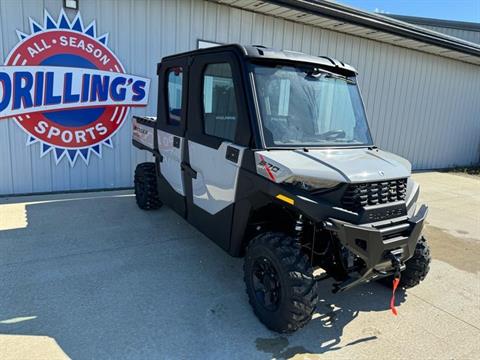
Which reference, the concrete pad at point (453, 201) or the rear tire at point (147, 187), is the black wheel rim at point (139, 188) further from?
the concrete pad at point (453, 201)

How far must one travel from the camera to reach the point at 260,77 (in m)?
2.96

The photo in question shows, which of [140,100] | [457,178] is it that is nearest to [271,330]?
[140,100]

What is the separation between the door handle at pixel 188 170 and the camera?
3.70 metres

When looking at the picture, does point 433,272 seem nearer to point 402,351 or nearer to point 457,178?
point 402,351

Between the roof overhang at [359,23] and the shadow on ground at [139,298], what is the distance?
4.92 meters

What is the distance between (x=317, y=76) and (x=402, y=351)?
2.35 metres

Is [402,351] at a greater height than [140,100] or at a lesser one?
lesser

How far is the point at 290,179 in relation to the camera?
260 centimetres

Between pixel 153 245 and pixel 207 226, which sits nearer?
pixel 207 226

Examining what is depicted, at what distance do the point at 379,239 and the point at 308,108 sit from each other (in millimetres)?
1297

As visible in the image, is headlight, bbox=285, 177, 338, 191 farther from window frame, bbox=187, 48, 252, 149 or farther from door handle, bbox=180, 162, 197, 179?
door handle, bbox=180, 162, 197, 179

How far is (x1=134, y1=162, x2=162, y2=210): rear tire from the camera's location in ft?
17.0

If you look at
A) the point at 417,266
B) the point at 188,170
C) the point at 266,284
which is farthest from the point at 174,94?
the point at 417,266

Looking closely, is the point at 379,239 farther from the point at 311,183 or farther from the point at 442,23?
the point at 442,23
